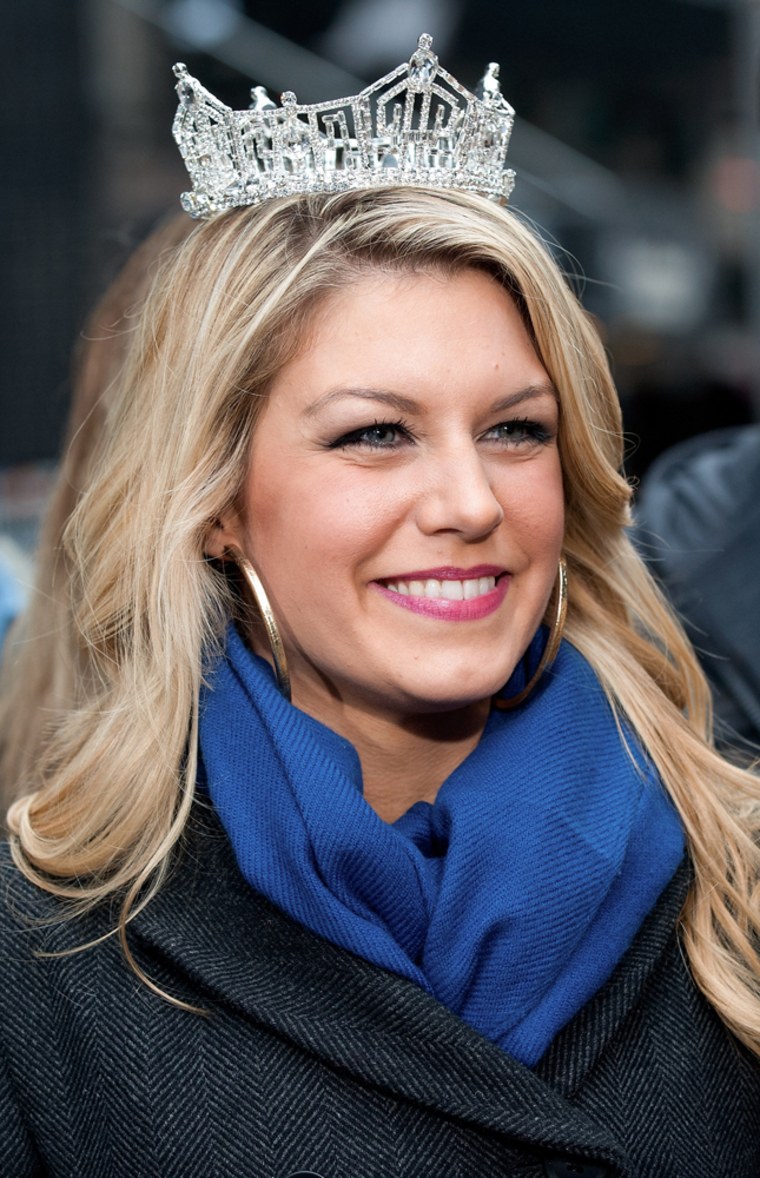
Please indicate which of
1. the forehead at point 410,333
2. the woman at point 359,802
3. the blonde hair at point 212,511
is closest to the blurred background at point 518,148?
the blonde hair at point 212,511

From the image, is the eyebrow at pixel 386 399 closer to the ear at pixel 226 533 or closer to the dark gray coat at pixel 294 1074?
the ear at pixel 226 533

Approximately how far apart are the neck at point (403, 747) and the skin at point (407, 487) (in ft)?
0.36

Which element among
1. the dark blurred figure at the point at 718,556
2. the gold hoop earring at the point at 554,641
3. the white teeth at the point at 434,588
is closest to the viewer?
the white teeth at the point at 434,588

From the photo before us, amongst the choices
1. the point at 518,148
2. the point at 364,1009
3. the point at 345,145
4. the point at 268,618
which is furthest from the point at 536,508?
the point at 518,148

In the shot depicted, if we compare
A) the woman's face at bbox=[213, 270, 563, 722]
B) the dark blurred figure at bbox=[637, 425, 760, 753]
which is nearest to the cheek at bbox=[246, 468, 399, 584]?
the woman's face at bbox=[213, 270, 563, 722]

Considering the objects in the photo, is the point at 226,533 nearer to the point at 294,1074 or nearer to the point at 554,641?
the point at 554,641

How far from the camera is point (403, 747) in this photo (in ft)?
8.07

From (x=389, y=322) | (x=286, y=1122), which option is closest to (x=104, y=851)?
(x=286, y=1122)

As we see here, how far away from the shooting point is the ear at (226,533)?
7.89ft

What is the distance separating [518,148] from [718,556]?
11.0ft

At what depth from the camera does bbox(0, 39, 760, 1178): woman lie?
2.17 m

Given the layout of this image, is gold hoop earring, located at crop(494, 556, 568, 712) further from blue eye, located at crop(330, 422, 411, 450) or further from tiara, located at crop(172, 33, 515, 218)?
tiara, located at crop(172, 33, 515, 218)

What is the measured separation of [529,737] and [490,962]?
39cm

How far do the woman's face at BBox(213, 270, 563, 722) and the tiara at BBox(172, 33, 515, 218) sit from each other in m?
0.23
